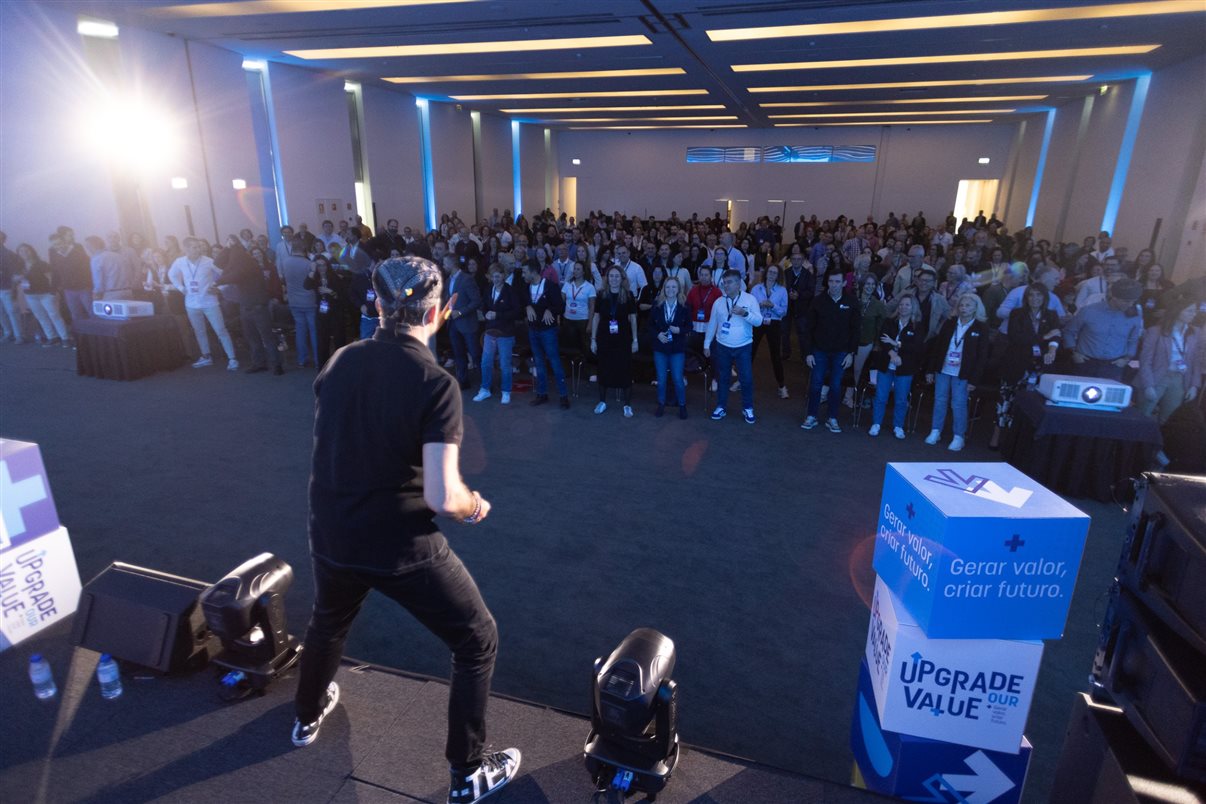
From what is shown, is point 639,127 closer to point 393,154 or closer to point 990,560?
point 393,154

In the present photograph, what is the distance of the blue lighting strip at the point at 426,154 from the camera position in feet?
54.1

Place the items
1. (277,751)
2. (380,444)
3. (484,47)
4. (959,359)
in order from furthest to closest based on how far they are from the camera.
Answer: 1. (484,47)
2. (959,359)
3. (277,751)
4. (380,444)

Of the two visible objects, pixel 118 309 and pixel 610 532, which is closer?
pixel 610 532

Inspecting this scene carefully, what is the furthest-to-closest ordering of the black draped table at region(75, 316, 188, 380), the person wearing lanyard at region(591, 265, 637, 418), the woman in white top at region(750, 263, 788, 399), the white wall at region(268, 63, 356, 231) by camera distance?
the white wall at region(268, 63, 356, 231) → the black draped table at region(75, 316, 188, 380) → the woman in white top at region(750, 263, 788, 399) → the person wearing lanyard at region(591, 265, 637, 418)

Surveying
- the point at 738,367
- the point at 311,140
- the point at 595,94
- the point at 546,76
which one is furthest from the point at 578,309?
the point at 595,94

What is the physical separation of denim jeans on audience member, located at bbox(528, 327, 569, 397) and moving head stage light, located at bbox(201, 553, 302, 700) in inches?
176

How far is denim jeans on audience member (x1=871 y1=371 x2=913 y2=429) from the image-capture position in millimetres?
6066

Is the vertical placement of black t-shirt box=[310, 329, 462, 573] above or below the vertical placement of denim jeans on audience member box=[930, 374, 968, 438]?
above

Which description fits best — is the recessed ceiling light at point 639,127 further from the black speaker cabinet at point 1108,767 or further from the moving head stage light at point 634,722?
the black speaker cabinet at point 1108,767

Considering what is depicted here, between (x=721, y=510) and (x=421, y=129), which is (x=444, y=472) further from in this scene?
(x=421, y=129)

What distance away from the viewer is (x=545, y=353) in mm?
7211

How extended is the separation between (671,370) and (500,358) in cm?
191

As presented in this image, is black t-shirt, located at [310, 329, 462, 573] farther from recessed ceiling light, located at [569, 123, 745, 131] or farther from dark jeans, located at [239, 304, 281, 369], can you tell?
recessed ceiling light, located at [569, 123, 745, 131]

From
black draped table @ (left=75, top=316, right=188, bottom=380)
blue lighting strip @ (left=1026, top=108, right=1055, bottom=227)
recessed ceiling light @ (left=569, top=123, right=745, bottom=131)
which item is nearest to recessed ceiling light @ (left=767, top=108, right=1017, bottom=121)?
blue lighting strip @ (left=1026, top=108, right=1055, bottom=227)
